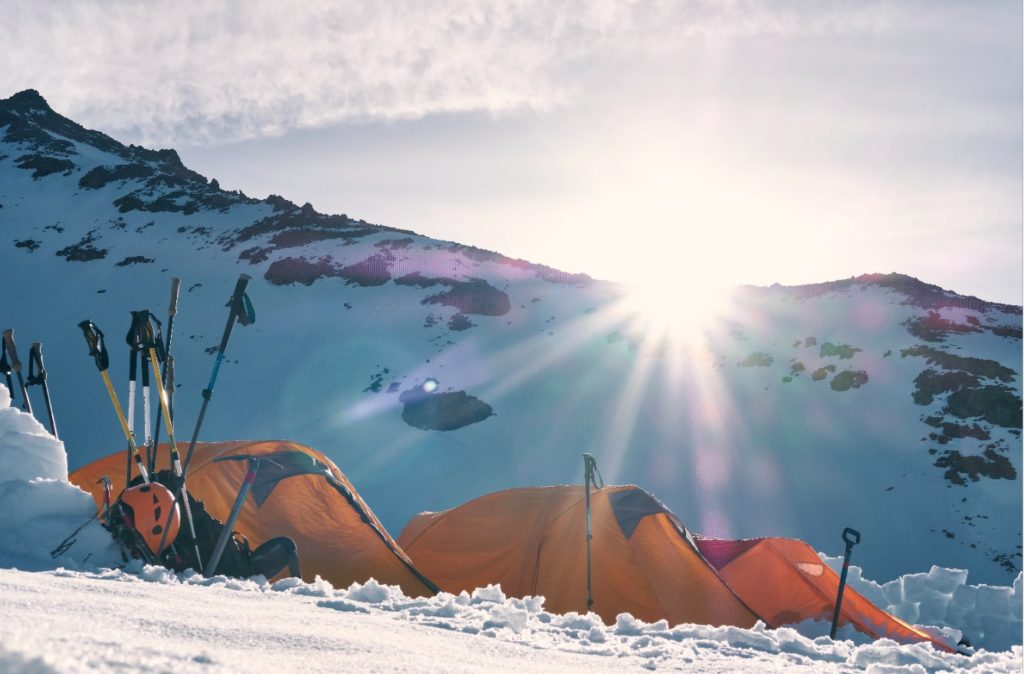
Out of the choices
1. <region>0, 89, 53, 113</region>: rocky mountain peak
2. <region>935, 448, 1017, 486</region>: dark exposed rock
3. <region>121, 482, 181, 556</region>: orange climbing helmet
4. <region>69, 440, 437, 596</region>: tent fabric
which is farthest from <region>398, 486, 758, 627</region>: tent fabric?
<region>0, 89, 53, 113</region>: rocky mountain peak

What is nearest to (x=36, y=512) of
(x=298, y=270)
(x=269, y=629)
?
(x=269, y=629)

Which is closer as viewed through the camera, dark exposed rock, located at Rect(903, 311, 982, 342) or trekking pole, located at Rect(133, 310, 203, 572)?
trekking pole, located at Rect(133, 310, 203, 572)

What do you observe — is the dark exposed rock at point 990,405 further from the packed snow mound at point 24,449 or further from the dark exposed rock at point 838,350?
the packed snow mound at point 24,449

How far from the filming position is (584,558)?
33.6 feet

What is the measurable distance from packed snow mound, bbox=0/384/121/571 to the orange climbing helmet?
0.26m

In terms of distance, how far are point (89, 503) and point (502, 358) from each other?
86.4 feet

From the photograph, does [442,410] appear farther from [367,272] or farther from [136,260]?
[136,260]

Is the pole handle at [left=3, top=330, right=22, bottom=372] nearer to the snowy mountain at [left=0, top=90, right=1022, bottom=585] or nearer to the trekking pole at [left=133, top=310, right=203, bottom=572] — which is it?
the trekking pole at [left=133, top=310, right=203, bottom=572]

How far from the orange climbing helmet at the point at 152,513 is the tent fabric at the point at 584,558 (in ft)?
17.7

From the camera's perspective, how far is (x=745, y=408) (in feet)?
93.1

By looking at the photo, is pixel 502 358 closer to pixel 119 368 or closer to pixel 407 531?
pixel 119 368

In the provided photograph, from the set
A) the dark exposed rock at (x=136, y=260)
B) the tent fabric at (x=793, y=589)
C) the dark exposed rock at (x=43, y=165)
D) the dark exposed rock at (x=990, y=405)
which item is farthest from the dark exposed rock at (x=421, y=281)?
the dark exposed rock at (x=43, y=165)

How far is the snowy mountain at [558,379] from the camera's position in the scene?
23.0 metres

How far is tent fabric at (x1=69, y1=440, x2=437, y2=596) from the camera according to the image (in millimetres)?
9641
